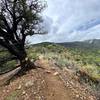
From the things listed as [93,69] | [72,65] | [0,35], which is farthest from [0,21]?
[93,69]

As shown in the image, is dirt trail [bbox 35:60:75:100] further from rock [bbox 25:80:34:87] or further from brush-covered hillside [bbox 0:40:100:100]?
rock [bbox 25:80:34:87]

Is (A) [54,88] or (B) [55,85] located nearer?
(A) [54,88]

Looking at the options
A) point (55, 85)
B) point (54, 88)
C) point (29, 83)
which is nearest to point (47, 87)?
point (54, 88)

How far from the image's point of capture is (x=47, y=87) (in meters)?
15.0

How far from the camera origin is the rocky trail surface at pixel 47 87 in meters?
14.2

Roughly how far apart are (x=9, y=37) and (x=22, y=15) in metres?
2.05

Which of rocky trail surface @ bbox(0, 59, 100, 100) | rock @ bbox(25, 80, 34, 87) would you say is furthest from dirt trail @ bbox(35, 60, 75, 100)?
rock @ bbox(25, 80, 34, 87)

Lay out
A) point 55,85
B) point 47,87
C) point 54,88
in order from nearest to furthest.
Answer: point 54,88 → point 47,87 → point 55,85

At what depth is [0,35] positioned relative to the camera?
20.7 metres

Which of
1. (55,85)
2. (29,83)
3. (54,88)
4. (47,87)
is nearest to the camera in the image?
(54,88)

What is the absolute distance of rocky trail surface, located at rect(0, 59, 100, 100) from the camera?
14.2 m

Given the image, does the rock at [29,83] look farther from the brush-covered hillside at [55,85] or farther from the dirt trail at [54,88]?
the dirt trail at [54,88]

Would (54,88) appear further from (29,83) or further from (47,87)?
(29,83)

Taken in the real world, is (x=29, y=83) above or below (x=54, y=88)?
above
